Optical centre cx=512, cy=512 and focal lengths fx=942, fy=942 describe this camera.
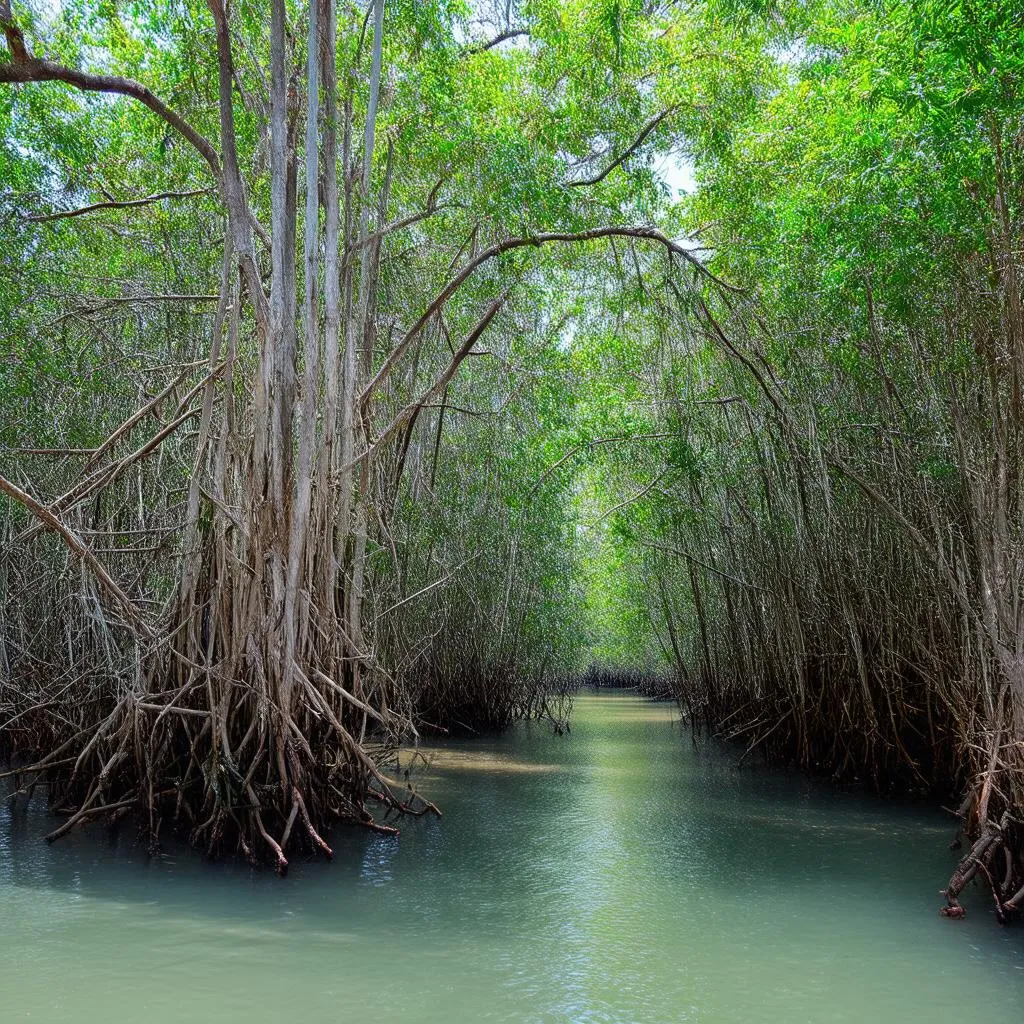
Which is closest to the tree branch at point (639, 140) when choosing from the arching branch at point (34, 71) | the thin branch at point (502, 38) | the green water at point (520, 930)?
the thin branch at point (502, 38)

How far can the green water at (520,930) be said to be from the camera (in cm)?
348

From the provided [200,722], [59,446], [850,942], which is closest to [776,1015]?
[850,942]

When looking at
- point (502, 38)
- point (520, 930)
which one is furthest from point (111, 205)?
point (520, 930)

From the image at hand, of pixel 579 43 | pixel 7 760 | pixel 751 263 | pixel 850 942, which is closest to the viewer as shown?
pixel 850 942

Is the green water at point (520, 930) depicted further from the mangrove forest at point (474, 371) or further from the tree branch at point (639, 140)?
the tree branch at point (639, 140)

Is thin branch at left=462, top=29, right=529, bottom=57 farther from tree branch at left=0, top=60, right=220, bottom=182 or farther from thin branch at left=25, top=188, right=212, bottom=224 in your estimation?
tree branch at left=0, top=60, right=220, bottom=182

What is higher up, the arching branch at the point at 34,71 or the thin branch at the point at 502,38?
the thin branch at the point at 502,38

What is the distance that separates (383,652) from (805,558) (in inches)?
174

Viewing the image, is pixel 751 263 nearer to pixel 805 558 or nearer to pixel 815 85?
pixel 815 85

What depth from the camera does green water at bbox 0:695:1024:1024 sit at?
348 centimetres

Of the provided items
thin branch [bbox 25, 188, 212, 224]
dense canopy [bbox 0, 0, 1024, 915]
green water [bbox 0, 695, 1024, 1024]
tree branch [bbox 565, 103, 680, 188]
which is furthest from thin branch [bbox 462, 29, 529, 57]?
green water [bbox 0, 695, 1024, 1024]

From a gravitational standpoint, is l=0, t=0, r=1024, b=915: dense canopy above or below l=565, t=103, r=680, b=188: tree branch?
below

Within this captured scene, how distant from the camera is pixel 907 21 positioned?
14.0ft

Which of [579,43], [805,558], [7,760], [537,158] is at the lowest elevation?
[7,760]
